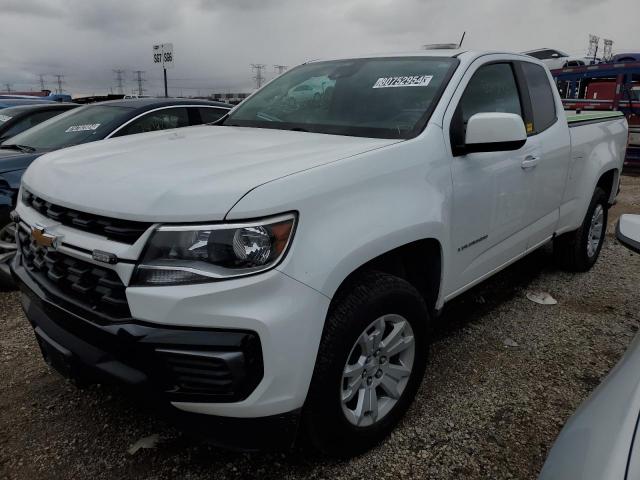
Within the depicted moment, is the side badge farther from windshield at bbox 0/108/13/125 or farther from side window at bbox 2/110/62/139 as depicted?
windshield at bbox 0/108/13/125

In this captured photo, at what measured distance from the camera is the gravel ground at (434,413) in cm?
210

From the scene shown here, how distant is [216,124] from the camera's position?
324 centimetres

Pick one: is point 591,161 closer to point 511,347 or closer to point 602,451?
point 511,347

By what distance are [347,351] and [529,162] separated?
5.98 feet

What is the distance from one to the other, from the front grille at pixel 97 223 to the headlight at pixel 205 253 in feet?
0.29

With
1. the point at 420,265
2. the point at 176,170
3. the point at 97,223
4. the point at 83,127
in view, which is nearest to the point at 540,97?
the point at 420,265

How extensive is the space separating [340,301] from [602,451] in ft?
3.22

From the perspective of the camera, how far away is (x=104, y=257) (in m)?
1.66

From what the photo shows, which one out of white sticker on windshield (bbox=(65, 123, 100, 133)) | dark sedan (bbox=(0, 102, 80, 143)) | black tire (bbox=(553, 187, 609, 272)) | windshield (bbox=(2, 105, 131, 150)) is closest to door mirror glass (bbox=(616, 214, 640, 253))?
black tire (bbox=(553, 187, 609, 272))

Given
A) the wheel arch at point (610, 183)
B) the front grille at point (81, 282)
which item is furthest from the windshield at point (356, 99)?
the wheel arch at point (610, 183)

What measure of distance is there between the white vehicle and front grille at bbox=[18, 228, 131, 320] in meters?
21.2

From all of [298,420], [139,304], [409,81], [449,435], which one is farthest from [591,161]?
[139,304]

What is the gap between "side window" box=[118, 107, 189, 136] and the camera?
456cm

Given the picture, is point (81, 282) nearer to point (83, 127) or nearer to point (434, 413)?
point (434, 413)
